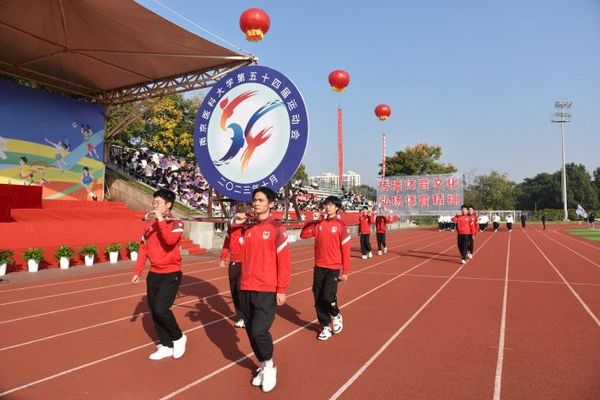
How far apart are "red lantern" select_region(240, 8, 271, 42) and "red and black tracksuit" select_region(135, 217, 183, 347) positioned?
22.8ft

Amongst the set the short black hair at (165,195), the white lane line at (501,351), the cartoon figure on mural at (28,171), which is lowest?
the white lane line at (501,351)

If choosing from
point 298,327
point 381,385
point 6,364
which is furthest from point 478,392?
point 6,364

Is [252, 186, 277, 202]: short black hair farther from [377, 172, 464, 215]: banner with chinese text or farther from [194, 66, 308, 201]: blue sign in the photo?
[377, 172, 464, 215]: banner with chinese text

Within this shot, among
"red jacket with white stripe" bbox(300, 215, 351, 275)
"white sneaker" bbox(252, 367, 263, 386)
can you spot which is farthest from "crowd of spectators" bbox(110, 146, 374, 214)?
"white sneaker" bbox(252, 367, 263, 386)

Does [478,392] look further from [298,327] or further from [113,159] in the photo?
[113,159]

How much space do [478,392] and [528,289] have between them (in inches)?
228

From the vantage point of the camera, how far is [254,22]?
996 cm

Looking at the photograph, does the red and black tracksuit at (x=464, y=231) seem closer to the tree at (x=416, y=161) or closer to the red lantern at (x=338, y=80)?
the red lantern at (x=338, y=80)

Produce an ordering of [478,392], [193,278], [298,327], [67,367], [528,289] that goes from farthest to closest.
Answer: [193,278] → [528,289] → [298,327] → [67,367] → [478,392]

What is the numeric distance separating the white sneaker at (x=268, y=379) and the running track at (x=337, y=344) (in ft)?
0.24

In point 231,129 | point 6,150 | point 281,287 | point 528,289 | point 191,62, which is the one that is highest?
point 191,62

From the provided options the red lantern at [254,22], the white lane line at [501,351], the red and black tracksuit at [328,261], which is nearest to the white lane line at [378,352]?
the red and black tracksuit at [328,261]

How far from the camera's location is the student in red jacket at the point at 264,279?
11.8 ft

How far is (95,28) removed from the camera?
13391mm
